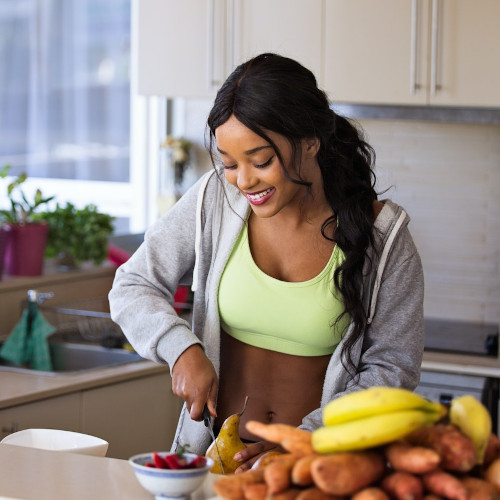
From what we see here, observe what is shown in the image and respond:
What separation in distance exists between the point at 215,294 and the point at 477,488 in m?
0.82

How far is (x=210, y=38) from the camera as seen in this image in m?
3.42

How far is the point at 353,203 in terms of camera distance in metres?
1.86

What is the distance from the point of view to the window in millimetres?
3945

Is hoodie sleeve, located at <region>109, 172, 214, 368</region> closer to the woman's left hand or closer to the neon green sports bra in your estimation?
the neon green sports bra

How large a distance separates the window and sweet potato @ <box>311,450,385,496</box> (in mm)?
3023

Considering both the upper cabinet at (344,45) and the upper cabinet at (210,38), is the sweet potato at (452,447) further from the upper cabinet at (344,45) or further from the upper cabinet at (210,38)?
the upper cabinet at (210,38)

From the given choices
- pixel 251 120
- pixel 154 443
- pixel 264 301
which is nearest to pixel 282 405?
pixel 264 301

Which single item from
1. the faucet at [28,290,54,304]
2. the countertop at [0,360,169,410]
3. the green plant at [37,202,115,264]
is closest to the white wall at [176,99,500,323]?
the green plant at [37,202,115,264]

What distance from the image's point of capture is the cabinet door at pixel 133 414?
9.32ft

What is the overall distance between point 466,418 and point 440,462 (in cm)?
8

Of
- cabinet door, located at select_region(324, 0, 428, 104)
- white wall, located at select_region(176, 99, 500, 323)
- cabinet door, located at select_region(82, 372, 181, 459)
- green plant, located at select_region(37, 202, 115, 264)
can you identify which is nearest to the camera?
cabinet door, located at select_region(82, 372, 181, 459)

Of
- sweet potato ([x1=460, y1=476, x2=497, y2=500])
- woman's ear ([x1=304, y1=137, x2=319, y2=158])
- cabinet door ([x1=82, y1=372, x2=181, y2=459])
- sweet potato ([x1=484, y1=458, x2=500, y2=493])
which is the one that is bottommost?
cabinet door ([x1=82, y1=372, x2=181, y2=459])

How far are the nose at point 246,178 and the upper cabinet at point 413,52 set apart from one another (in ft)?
5.30

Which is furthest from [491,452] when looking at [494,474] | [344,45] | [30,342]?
[344,45]
